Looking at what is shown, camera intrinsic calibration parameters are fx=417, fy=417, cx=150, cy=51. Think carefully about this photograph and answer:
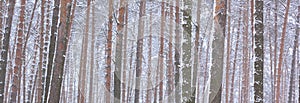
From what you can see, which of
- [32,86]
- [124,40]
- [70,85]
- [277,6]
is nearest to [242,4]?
[277,6]

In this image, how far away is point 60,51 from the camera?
4559 mm

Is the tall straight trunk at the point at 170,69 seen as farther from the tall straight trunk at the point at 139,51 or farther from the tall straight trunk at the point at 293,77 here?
the tall straight trunk at the point at 293,77

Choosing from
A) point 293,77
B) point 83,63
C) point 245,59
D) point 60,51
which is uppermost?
point 60,51

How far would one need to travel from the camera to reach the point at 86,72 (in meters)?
6.94

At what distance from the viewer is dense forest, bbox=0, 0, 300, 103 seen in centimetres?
450

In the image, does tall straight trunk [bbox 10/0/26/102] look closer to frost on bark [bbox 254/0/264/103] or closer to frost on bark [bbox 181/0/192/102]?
frost on bark [bbox 181/0/192/102]

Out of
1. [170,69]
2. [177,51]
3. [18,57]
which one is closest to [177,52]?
[177,51]

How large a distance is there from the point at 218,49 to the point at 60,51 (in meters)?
1.83

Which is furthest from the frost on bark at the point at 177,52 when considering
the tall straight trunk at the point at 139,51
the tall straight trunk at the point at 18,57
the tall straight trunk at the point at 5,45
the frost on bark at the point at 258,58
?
the tall straight trunk at the point at 5,45

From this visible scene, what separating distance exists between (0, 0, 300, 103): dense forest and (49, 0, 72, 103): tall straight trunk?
0.4 inches

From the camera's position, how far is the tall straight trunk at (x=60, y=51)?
174 inches

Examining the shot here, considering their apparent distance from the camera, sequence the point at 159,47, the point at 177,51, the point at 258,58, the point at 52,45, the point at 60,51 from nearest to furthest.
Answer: the point at 258,58, the point at 52,45, the point at 60,51, the point at 177,51, the point at 159,47

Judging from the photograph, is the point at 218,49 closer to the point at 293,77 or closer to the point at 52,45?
the point at 293,77

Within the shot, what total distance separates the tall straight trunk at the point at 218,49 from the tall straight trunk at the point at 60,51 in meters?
1.65
